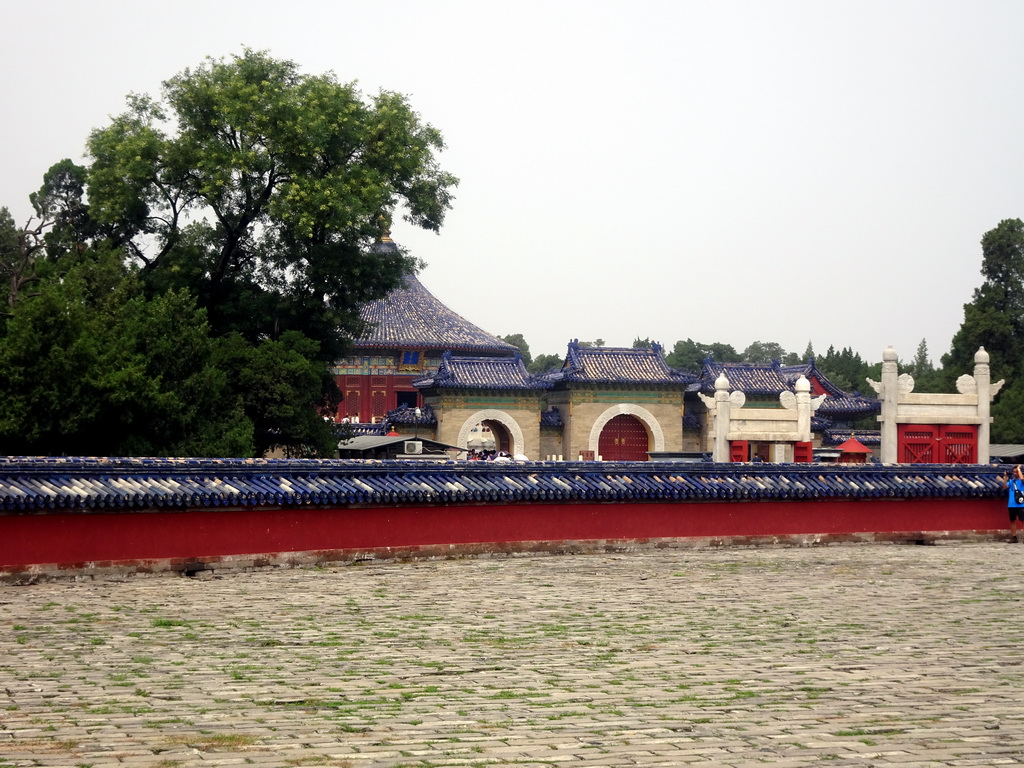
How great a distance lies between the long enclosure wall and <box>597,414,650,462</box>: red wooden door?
2217 cm

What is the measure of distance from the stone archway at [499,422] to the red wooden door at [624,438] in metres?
2.89

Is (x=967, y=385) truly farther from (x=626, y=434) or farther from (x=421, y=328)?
(x=421, y=328)

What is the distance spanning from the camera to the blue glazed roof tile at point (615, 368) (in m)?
43.0

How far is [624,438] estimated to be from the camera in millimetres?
43875

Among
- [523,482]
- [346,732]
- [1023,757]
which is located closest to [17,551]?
[523,482]

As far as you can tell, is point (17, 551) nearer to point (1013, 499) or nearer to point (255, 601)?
point (255, 601)

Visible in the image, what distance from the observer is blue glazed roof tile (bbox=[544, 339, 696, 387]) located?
43.0 m

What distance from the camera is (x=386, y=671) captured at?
9.17 m

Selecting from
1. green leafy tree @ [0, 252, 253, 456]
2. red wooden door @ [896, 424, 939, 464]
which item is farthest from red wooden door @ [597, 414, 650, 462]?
green leafy tree @ [0, 252, 253, 456]

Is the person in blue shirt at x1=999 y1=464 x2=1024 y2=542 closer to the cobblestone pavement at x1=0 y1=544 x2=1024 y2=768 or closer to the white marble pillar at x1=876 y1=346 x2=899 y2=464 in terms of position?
the white marble pillar at x1=876 y1=346 x2=899 y2=464

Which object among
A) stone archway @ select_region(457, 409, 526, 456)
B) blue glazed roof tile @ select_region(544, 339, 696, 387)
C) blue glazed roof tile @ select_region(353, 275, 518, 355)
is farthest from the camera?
blue glazed roof tile @ select_region(353, 275, 518, 355)

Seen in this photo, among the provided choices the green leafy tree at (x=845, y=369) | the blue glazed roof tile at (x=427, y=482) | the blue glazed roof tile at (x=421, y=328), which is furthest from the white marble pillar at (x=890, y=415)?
the green leafy tree at (x=845, y=369)

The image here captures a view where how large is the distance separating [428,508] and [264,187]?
12.0 metres

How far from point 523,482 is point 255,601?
243 inches
